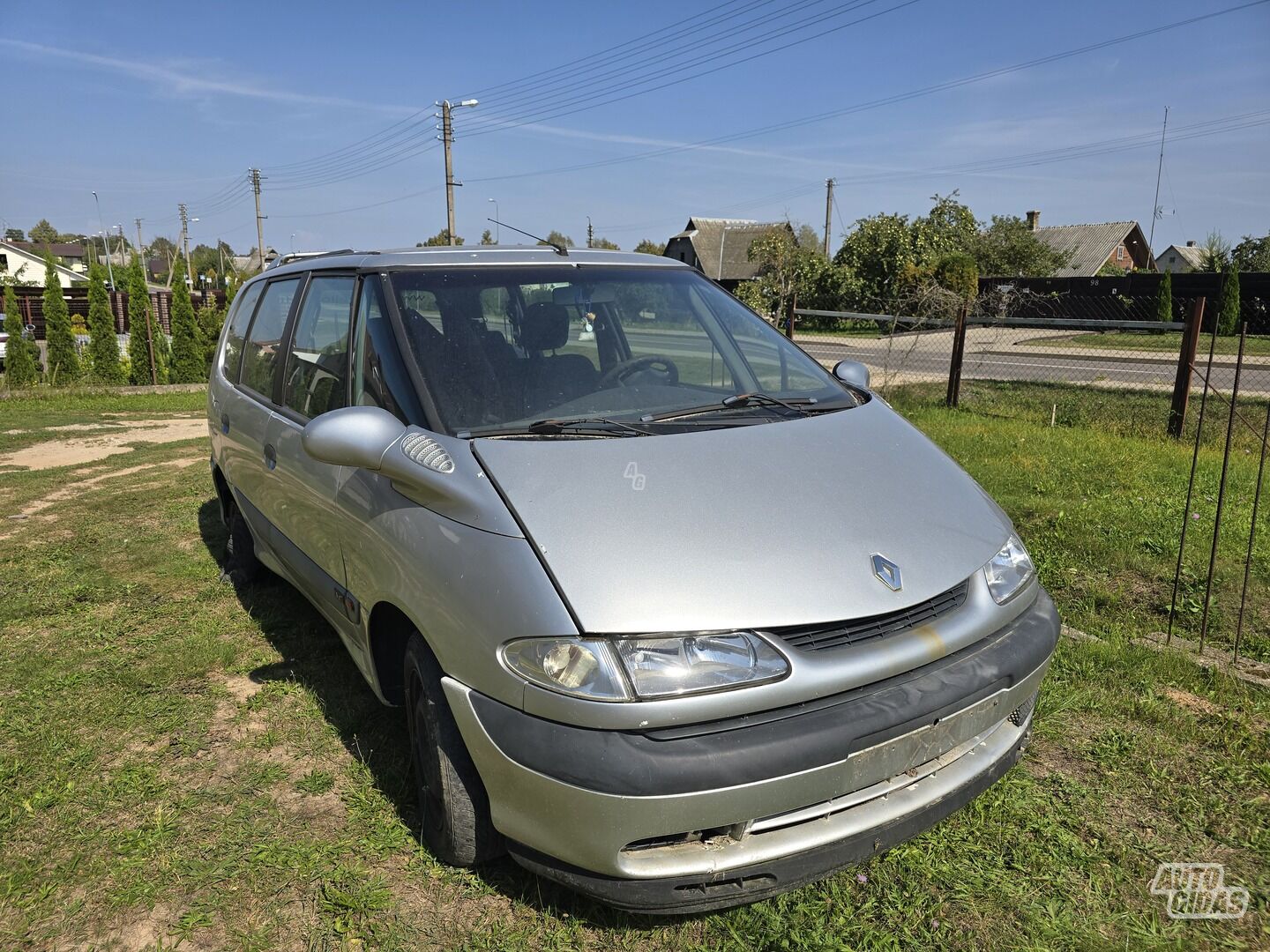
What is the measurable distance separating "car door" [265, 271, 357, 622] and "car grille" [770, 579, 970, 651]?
1581mm

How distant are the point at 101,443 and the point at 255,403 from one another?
7.54m

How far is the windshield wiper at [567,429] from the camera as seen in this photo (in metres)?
2.53

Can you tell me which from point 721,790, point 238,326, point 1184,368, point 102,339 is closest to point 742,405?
point 721,790

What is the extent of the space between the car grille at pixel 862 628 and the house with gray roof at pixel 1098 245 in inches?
2065

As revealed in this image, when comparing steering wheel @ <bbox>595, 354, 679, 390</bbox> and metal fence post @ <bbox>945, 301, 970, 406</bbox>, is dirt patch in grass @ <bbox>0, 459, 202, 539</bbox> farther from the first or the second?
metal fence post @ <bbox>945, 301, 970, 406</bbox>

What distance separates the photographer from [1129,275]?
28609mm

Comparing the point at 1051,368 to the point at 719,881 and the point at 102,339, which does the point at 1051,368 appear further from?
the point at 102,339

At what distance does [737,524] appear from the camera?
2.20m

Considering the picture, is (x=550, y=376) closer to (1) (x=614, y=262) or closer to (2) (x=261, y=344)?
(1) (x=614, y=262)

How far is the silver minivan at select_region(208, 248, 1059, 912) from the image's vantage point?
1949 millimetres

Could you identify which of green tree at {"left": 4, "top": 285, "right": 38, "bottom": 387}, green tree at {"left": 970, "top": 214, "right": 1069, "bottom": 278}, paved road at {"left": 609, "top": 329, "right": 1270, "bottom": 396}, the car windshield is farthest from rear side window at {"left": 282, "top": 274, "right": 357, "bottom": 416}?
green tree at {"left": 970, "top": 214, "right": 1069, "bottom": 278}

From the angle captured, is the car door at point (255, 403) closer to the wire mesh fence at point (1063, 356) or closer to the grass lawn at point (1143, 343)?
the wire mesh fence at point (1063, 356)

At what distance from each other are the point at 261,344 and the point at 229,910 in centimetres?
260

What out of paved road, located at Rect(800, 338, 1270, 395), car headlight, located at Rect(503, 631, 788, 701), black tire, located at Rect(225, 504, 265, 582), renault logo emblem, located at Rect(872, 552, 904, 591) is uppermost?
renault logo emblem, located at Rect(872, 552, 904, 591)
